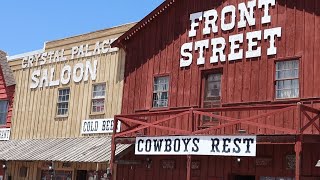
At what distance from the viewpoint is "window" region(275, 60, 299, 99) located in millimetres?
17016

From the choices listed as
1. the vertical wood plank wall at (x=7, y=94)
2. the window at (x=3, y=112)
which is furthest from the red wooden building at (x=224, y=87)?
the window at (x=3, y=112)

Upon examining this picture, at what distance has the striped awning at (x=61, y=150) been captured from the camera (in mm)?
20536

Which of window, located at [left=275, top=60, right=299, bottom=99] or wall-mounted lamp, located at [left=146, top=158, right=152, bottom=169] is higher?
window, located at [left=275, top=60, right=299, bottom=99]

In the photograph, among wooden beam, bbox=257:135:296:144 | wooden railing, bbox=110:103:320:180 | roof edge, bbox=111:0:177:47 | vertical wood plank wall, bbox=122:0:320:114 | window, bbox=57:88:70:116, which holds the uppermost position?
roof edge, bbox=111:0:177:47

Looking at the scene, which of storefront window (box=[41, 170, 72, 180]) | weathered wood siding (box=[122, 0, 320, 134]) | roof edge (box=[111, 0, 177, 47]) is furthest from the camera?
storefront window (box=[41, 170, 72, 180])

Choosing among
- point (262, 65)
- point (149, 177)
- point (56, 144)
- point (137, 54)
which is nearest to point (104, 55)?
point (137, 54)

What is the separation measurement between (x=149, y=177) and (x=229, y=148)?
567 cm

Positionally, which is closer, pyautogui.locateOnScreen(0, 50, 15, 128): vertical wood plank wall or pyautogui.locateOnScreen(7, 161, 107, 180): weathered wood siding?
pyautogui.locateOnScreen(7, 161, 107, 180): weathered wood siding

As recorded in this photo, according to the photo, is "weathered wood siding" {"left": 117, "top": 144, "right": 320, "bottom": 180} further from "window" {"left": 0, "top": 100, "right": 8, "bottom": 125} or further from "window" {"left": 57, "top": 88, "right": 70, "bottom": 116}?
"window" {"left": 0, "top": 100, "right": 8, "bottom": 125}

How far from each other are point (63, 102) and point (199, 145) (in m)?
10.8

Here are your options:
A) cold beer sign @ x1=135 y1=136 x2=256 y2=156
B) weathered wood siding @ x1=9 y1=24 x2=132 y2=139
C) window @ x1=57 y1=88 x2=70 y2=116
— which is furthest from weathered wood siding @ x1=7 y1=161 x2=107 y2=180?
cold beer sign @ x1=135 y1=136 x2=256 y2=156

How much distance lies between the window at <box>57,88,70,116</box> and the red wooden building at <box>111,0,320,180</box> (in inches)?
162

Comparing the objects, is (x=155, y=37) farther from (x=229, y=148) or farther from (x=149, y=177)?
(x=229, y=148)

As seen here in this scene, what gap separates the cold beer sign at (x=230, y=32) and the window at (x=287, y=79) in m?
0.63
